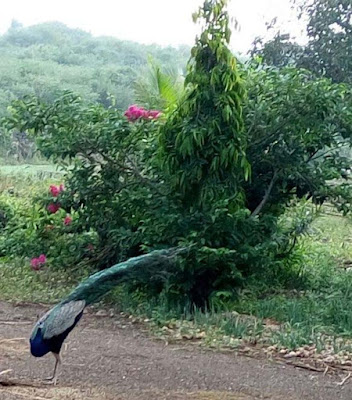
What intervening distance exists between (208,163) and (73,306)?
2878 millimetres

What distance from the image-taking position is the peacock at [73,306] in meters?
4.48

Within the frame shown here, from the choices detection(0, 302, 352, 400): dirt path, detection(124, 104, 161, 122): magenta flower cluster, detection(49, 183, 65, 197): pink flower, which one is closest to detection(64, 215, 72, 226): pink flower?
detection(49, 183, 65, 197): pink flower

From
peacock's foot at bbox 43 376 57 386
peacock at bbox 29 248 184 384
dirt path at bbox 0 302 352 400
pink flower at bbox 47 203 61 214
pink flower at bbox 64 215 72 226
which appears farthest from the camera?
pink flower at bbox 64 215 72 226

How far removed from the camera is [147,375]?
5.10 meters

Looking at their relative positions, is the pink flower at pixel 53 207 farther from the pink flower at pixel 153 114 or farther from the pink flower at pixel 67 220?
the pink flower at pixel 153 114

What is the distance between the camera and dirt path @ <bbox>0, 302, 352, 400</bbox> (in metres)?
4.61

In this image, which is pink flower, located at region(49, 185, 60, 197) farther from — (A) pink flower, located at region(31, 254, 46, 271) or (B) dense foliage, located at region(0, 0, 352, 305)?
(A) pink flower, located at region(31, 254, 46, 271)

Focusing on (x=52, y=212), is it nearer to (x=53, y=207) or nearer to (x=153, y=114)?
(x=53, y=207)

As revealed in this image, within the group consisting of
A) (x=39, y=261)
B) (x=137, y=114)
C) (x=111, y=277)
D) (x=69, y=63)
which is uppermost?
(x=69, y=63)

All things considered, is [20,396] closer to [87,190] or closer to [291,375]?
[291,375]

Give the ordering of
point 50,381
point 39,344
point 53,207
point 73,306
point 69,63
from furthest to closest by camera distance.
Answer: point 69,63, point 53,207, point 50,381, point 73,306, point 39,344

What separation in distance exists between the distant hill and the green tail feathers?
9848mm

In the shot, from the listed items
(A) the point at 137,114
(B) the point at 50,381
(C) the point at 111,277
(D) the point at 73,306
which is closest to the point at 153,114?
(A) the point at 137,114

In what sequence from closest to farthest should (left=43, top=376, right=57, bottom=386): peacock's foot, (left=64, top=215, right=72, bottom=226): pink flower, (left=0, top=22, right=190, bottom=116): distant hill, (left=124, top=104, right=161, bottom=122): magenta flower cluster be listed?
(left=43, top=376, right=57, bottom=386): peacock's foot → (left=124, top=104, right=161, bottom=122): magenta flower cluster → (left=64, top=215, right=72, bottom=226): pink flower → (left=0, top=22, right=190, bottom=116): distant hill
